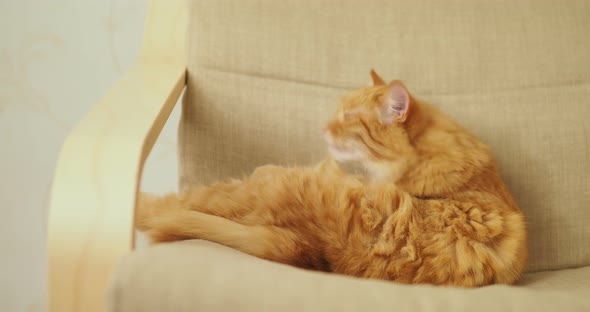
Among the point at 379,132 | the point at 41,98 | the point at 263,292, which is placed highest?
the point at 41,98

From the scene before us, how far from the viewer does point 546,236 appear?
1174mm

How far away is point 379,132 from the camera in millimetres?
975

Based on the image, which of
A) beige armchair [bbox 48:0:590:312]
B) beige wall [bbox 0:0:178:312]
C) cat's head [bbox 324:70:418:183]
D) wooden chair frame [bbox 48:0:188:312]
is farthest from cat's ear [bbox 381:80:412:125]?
beige wall [bbox 0:0:178:312]

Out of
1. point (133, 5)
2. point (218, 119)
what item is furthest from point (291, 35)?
point (133, 5)

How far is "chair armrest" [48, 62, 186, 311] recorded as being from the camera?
2.16 feet

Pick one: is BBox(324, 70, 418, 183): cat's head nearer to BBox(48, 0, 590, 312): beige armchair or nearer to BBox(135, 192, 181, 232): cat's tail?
BBox(48, 0, 590, 312): beige armchair

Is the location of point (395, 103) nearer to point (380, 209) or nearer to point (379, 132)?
point (379, 132)

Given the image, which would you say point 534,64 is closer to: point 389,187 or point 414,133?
point 414,133

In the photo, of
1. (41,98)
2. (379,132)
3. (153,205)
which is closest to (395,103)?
(379,132)

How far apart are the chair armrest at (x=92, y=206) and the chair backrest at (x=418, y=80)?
0.35 meters

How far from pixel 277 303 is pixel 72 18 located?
1.19 meters

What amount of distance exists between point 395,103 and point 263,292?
485 millimetres

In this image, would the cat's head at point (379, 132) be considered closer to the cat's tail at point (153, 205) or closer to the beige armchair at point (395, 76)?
the beige armchair at point (395, 76)

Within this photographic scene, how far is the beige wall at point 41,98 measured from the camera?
1.48m
